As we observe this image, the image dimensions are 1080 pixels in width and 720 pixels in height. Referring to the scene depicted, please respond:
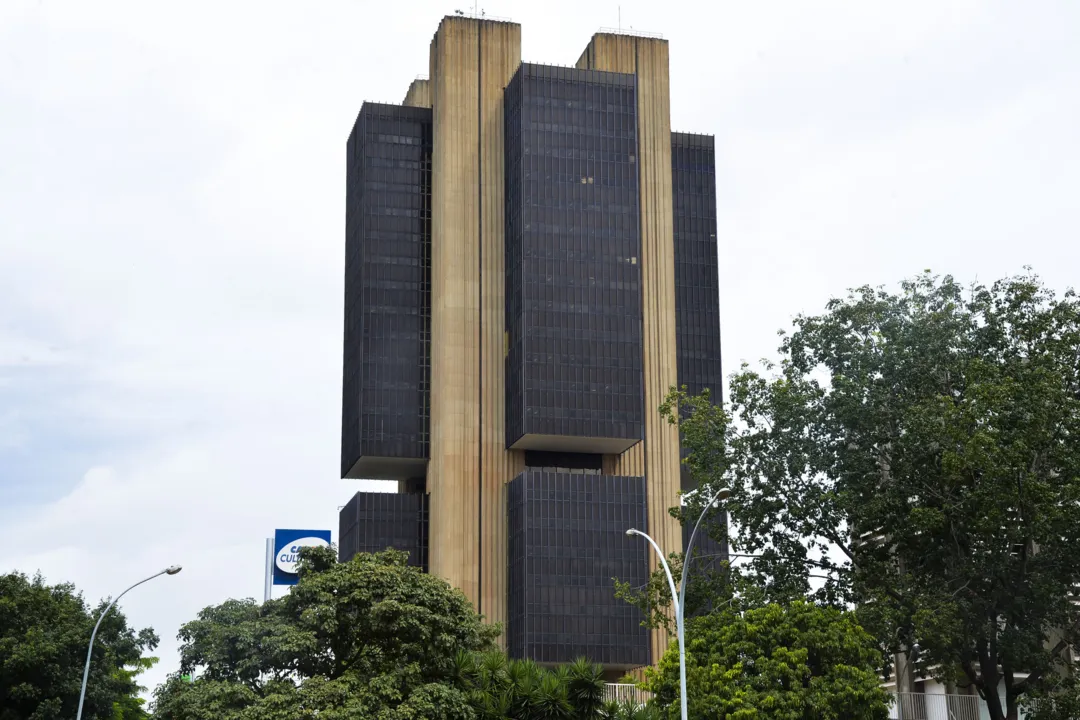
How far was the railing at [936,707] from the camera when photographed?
57906 mm

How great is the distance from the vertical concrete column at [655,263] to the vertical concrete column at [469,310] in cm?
988

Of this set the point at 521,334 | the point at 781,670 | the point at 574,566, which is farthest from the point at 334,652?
the point at 521,334

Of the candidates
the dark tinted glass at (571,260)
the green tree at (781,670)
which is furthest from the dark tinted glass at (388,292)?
the green tree at (781,670)

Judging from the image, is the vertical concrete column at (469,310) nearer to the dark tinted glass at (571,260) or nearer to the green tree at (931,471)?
the dark tinted glass at (571,260)

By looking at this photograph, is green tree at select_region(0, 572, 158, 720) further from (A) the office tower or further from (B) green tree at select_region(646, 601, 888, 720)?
(A) the office tower

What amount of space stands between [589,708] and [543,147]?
75021mm

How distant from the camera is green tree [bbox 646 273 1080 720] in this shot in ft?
167

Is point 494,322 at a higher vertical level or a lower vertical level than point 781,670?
higher

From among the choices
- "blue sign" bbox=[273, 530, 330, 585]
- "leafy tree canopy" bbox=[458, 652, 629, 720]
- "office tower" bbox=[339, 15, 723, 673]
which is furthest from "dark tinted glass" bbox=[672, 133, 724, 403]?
"leafy tree canopy" bbox=[458, 652, 629, 720]

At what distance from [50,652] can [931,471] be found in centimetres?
3535

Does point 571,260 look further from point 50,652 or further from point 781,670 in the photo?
point 781,670

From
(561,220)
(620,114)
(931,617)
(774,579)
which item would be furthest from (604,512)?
(931,617)

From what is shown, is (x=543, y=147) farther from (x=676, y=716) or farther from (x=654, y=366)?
(x=676, y=716)

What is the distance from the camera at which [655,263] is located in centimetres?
11844
